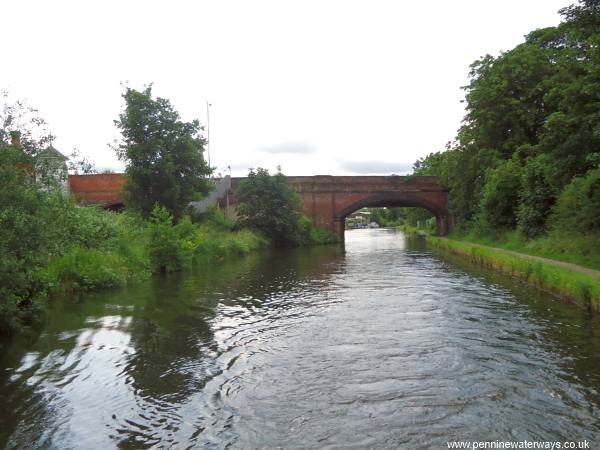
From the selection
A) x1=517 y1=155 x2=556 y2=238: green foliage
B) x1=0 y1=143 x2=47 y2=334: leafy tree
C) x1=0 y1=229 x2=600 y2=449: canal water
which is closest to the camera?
x1=0 y1=229 x2=600 y2=449: canal water

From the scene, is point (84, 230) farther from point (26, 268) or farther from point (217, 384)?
point (217, 384)

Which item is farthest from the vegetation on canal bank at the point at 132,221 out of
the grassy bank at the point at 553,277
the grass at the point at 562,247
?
the grass at the point at 562,247

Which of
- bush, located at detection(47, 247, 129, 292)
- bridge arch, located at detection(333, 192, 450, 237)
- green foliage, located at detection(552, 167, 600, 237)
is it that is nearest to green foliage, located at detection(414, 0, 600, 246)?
green foliage, located at detection(552, 167, 600, 237)

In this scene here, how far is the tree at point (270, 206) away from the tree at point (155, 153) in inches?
354

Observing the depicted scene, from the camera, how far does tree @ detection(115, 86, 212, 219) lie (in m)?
26.1

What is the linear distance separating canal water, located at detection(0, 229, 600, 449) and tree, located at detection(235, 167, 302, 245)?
76.8 ft

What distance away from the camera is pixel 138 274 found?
16891mm

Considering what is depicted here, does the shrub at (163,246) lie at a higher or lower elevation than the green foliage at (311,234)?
higher

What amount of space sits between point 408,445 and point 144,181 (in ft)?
79.3

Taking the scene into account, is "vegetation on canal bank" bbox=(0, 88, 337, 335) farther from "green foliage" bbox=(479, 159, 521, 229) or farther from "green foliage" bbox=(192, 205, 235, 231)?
"green foliage" bbox=(479, 159, 521, 229)

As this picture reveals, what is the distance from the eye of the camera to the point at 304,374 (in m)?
6.99

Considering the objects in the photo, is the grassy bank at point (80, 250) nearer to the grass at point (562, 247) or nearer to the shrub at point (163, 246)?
the shrub at point (163, 246)

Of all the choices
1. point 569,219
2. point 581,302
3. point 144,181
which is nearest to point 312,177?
point 144,181

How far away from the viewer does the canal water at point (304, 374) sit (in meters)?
5.25
